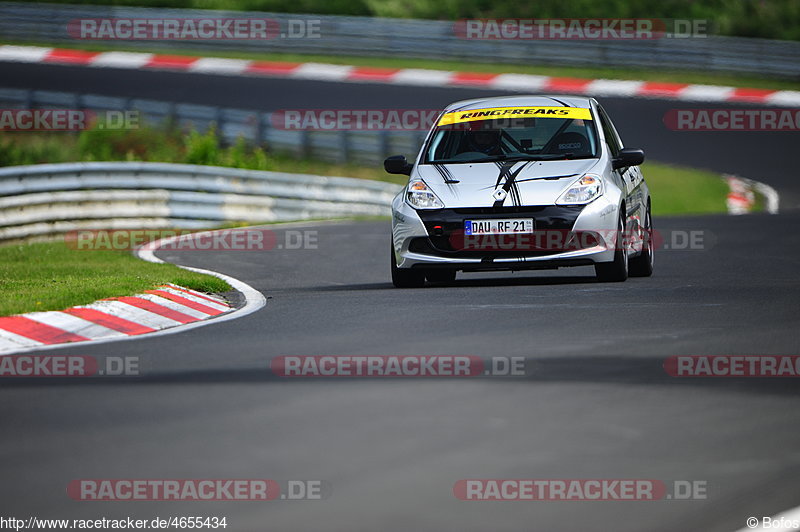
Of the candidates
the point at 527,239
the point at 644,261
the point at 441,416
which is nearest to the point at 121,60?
the point at 644,261

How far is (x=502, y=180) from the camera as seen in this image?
40.5ft

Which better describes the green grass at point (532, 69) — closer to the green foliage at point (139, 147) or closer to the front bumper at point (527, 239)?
the green foliage at point (139, 147)

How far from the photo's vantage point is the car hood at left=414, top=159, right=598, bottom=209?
12.2 m

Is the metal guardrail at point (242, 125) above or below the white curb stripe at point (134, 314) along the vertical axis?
below

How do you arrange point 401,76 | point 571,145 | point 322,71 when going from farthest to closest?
point 322,71 → point 401,76 → point 571,145

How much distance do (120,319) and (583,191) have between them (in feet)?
13.3

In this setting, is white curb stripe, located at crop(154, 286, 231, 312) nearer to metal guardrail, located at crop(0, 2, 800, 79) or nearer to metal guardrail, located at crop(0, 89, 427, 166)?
metal guardrail, located at crop(0, 89, 427, 166)

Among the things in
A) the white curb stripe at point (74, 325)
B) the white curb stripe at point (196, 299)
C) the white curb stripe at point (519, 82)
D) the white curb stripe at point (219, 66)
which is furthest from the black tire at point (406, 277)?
the white curb stripe at point (219, 66)

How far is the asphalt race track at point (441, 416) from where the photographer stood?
5223 millimetres

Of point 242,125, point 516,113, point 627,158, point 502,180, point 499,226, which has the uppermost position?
point 516,113

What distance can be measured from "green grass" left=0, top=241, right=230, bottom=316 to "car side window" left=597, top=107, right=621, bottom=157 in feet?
11.7

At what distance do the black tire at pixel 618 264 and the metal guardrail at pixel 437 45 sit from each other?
24.7 m

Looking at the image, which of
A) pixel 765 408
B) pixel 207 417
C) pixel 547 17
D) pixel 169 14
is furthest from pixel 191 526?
pixel 547 17

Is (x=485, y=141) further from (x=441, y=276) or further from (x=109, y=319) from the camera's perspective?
(x=109, y=319)
